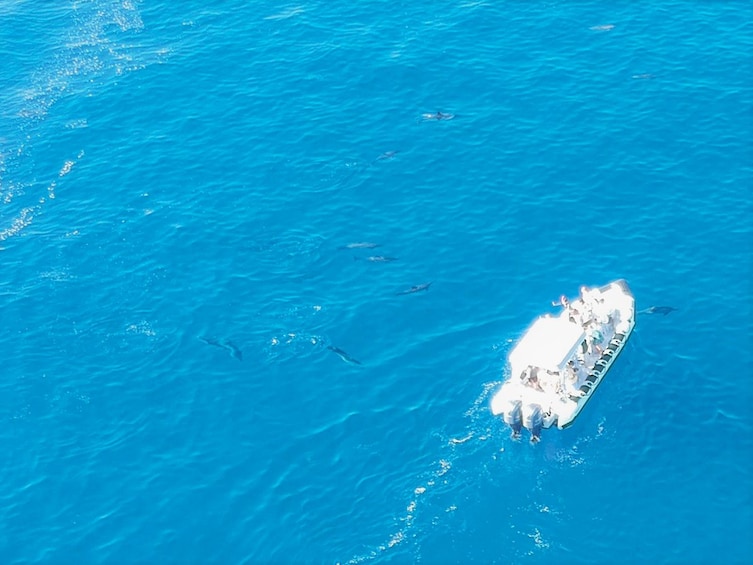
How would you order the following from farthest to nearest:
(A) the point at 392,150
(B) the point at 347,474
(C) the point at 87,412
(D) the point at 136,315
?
1. (A) the point at 392,150
2. (D) the point at 136,315
3. (C) the point at 87,412
4. (B) the point at 347,474

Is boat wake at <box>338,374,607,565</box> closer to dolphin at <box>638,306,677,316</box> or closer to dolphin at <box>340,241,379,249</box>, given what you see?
dolphin at <box>638,306,677,316</box>

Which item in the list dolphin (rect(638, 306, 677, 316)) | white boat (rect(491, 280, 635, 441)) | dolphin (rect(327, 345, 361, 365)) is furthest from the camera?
dolphin (rect(638, 306, 677, 316))

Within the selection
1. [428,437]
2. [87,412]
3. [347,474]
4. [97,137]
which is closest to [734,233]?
[428,437]

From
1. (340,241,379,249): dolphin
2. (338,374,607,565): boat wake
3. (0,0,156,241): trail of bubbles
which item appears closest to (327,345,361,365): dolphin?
(338,374,607,565): boat wake

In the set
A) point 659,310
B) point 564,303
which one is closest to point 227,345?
point 564,303

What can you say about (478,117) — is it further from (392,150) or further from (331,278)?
(331,278)

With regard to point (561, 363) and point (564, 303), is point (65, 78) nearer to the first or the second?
point (564, 303)
